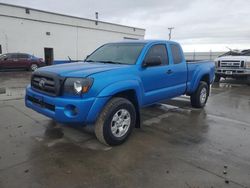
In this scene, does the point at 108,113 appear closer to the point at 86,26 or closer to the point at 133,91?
the point at 133,91

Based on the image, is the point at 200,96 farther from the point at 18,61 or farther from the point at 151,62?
the point at 18,61

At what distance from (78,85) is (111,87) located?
0.53 meters

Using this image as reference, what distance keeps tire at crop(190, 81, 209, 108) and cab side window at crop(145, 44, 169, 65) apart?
6.24 feet

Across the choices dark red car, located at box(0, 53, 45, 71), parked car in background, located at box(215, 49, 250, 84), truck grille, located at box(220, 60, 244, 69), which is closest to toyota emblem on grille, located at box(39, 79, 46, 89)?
parked car in background, located at box(215, 49, 250, 84)

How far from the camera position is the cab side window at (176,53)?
17.3ft

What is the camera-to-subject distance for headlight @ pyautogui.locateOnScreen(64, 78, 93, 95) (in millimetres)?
3260

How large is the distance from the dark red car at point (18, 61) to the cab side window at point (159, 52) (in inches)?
621

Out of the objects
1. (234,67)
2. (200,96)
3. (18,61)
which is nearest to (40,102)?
(200,96)

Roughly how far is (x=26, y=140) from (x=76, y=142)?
91 centimetres

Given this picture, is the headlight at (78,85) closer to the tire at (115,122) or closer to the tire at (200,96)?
the tire at (115,122)

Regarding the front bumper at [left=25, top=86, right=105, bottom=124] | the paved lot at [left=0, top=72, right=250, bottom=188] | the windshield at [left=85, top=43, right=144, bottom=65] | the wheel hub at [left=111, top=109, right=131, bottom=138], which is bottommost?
the paved lot at [left=0, top=72, right=250, bottom=188]

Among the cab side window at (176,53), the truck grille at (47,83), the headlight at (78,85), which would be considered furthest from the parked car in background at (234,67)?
the truck grille at (47,83)

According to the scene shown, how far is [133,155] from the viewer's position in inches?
136

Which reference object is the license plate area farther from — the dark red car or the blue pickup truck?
the dark red car
